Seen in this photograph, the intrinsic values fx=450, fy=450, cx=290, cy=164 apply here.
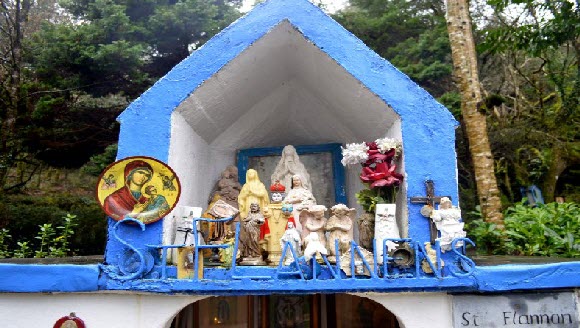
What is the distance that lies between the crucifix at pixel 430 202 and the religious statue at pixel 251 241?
132cm

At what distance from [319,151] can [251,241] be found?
2066 mm

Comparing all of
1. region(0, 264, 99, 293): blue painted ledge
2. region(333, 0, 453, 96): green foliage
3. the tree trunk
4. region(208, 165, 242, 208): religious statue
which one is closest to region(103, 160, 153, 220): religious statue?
region(0, 264, 99, 293): blue painted ledge

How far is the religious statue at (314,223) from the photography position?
12.1ft

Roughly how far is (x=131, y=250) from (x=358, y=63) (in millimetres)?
2379

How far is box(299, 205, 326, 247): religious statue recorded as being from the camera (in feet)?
12.1

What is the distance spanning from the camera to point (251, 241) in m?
3.81

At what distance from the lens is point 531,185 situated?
990cm

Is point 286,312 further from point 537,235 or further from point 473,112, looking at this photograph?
point 473,112

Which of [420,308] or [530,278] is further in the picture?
[420,308]

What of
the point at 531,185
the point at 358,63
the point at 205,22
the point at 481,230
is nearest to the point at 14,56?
the point at 205,22

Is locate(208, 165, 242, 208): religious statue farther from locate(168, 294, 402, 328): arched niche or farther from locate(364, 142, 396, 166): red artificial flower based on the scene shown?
locate(364, 142, 396, 166): red artificial flower

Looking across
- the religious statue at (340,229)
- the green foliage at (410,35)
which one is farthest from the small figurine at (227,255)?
the green foliage at (410,35)

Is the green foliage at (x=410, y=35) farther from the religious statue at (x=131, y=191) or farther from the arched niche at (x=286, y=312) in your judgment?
the religious statue at (x=131, y=191)

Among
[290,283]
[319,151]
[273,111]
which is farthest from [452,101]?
[290,283]
